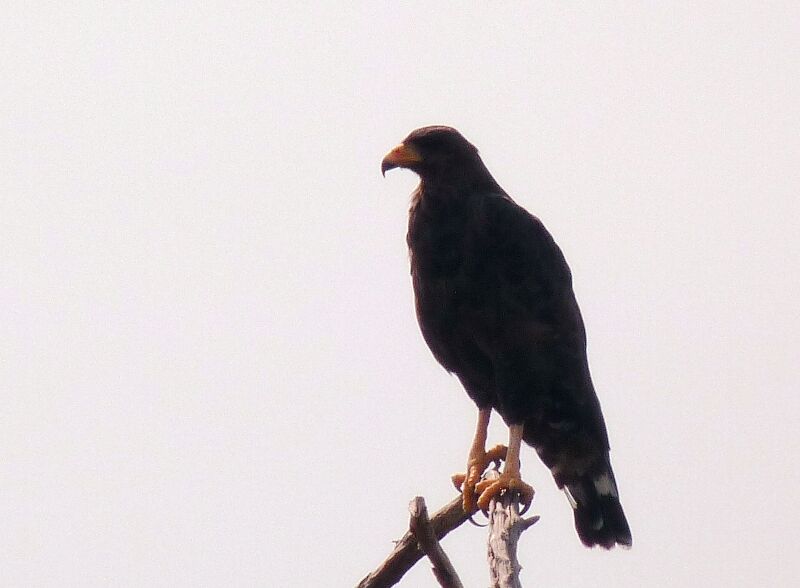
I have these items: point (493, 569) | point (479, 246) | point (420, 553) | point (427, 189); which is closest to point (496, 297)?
point (479, 246)

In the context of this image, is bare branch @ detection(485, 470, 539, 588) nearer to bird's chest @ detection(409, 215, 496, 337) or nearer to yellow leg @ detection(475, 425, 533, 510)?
yellow leg @ detection(475, 425, 533, 510)

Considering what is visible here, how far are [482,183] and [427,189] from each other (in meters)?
0.37

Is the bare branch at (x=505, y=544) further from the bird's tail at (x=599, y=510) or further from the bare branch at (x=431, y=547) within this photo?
the bird's tail at (x=599, y=510)

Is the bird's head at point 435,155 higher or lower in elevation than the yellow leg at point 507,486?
higher

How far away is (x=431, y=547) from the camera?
6438 mm

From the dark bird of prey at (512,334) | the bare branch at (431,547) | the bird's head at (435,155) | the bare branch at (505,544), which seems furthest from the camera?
the bird's head at (435,155)

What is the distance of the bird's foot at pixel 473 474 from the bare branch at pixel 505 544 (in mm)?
476

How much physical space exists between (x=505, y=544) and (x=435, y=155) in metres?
3.24

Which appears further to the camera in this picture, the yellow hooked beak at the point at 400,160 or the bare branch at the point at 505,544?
the yellow hooked beak at the point at 400,160

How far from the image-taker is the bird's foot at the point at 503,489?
783 cm

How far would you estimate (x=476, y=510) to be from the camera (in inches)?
308

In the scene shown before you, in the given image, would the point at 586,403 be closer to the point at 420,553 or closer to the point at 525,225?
the point at 525,225

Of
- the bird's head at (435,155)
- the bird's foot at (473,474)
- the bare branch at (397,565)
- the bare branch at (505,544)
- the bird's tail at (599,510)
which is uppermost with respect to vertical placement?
the bird's head at (435,155)

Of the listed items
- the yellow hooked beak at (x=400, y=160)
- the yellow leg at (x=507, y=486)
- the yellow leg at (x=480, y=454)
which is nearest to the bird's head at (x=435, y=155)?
the yellow hooked beak at (x=400, y=160)
